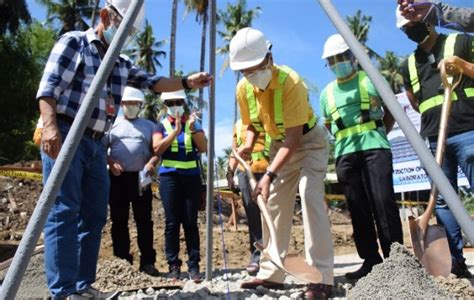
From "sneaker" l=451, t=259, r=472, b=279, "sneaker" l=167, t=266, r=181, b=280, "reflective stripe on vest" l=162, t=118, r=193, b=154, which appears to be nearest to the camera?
"sneaker" l=451, t=259, r=472, b=279

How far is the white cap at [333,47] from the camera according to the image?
4.11 metres

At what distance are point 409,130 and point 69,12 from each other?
35.2 metres

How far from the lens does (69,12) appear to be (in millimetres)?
34469

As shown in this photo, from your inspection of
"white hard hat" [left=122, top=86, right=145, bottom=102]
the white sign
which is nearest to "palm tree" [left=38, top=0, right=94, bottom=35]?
the white sign

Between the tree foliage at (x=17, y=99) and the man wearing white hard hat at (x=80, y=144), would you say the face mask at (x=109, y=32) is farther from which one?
the tree foliage at (x=17, y=99)

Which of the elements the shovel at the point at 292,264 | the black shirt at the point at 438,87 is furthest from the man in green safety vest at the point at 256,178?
the shovel at the point at 292,264

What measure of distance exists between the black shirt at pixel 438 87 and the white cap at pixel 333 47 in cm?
47

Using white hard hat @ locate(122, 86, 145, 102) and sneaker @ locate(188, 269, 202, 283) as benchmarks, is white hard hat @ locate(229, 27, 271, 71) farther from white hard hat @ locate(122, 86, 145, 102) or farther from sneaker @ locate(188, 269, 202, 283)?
white hard hat @ locate(122, 86, 145, 102)

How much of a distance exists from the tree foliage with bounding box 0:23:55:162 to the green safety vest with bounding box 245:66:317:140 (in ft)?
73.7

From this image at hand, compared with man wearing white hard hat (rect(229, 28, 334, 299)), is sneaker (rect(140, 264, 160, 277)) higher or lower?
lower

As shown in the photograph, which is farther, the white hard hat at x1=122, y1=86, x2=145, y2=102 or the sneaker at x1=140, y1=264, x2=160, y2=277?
the white hard hat at x1=122, y1=86, x2=145, y2=102

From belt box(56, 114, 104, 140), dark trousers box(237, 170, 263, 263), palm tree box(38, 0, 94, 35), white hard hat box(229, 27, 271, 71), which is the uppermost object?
palm tree box(38, 0, 94, 35)

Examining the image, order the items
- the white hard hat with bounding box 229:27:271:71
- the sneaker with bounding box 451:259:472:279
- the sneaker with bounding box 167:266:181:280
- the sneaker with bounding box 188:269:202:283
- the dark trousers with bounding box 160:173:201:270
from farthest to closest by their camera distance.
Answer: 1. the dark trousers with bounding box 160:173:201:270
2. the sneaker with bounding box 167:266:181:280
3. the sneaker with bounding box 188:269:202:283
4. the sneaker with bounding box 451:259:472:279
5. the white hard hat with bounding box 229:27:271:71

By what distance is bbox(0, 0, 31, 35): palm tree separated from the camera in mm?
27906
